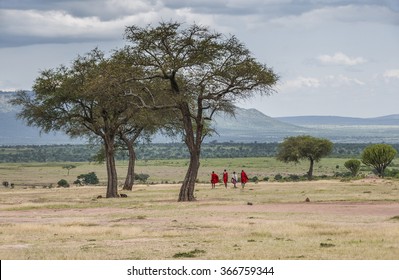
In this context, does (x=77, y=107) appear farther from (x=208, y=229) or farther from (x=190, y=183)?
(x=208, y=229)

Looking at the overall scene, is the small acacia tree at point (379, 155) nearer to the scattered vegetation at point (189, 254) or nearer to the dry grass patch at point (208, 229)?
the dry grass patch at point (208, 229)

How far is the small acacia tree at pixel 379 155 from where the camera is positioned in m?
118

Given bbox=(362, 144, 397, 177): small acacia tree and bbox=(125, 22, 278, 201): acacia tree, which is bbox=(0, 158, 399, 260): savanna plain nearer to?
bbox=(125, 22, 278, 201): acacia tree

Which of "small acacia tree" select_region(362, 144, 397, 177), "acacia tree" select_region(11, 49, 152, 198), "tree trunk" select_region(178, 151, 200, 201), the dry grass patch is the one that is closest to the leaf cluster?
"small acacia tree" select_region(362, 144, 397, 177)

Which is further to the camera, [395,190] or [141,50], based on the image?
[395,190]

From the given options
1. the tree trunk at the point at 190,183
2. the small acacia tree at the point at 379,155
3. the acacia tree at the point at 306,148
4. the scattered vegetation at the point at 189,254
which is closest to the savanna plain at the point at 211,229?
the scattered vegetation at the point at 189,254

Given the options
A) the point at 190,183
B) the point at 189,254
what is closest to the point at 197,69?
the point at 190,183

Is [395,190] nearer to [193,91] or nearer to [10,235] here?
[193,91]

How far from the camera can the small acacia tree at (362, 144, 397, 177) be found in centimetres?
11799

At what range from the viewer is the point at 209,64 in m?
64.2

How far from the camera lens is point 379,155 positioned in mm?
118938

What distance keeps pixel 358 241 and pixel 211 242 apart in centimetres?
531

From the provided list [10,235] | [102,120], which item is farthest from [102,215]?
[102,120]

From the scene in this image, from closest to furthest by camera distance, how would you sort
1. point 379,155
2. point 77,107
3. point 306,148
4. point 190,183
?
1. point 190,183
2. point 77,107
3. point 379,155
4. point 306,148
